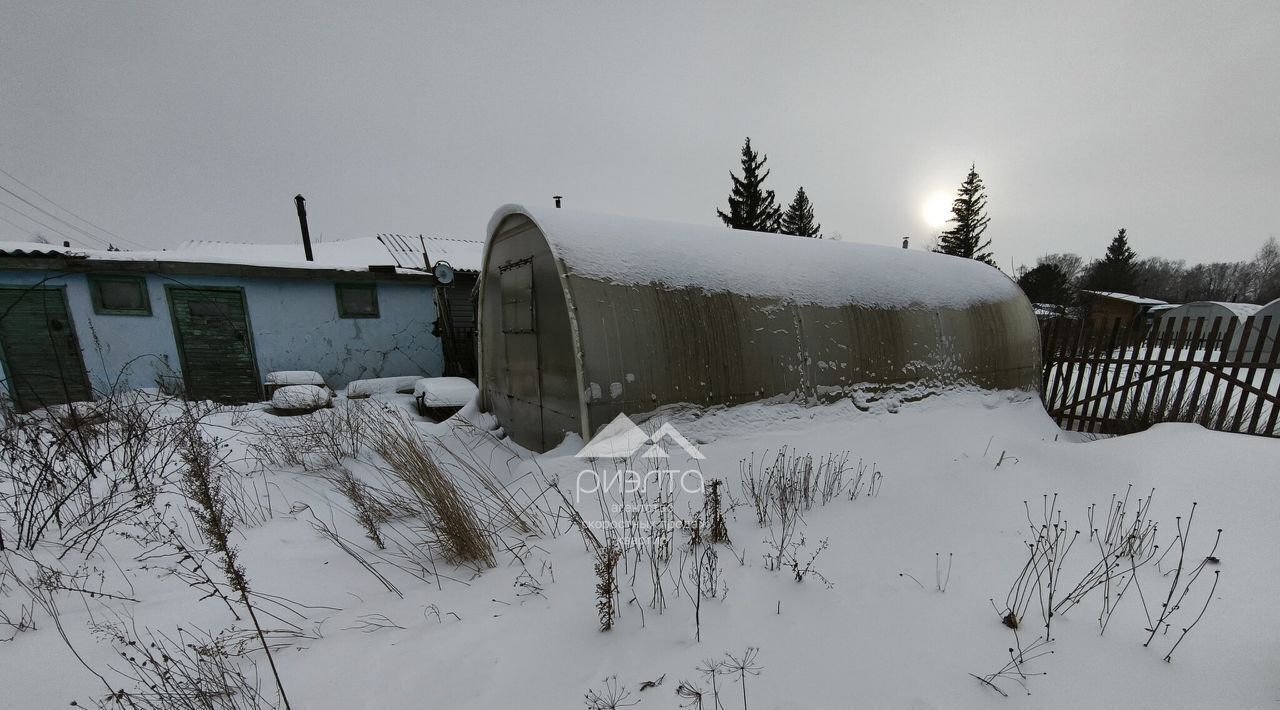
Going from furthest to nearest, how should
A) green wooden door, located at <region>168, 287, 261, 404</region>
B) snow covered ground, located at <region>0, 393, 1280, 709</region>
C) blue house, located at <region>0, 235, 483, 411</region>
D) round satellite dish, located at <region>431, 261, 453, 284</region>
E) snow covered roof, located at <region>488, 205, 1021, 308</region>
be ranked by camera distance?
round satellite dish, located at <region>431, 261, 453, 284</region> → green wooden door, located at <region>168, 287, 261, 404</region> → blue house, located at <region>0, 235, 483, 411</region> → snow covered roof, located at <region>488, 205, 1021, 308</region> → snow covered ground, located at <region>0, 393, 1280, 709</region>

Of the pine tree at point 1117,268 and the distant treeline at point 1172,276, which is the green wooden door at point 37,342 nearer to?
the distant treeline at point 1172,276

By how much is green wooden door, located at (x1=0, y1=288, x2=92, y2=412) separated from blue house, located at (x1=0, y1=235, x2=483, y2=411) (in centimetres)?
2

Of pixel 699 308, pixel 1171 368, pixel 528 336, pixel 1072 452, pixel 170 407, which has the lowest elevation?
pixel 170 407

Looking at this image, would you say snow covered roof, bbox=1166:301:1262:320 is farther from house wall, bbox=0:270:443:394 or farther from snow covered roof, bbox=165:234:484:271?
snow covered roof, bbox=165:234:484:271

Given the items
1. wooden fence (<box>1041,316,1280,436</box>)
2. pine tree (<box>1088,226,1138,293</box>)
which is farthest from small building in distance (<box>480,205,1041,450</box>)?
pine tree (<box>1088,226,1138,293</box>)

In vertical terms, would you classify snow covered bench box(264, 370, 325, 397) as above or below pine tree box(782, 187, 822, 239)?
below

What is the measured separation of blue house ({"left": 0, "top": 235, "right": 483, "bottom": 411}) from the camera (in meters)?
8.74

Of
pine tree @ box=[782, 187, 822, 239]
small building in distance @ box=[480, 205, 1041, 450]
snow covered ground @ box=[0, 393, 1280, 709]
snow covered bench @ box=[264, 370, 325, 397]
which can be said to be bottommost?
snow covered bench @ box=[264, 370, 325, 397]

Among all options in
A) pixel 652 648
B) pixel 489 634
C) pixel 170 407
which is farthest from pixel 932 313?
pixel 170 407

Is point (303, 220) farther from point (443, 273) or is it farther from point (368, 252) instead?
point (443, 273)

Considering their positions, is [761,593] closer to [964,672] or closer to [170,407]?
[964,672]

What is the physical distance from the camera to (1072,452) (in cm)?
427

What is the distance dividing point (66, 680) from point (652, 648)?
2.85 metres

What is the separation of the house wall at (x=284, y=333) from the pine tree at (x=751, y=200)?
20.8 meters
